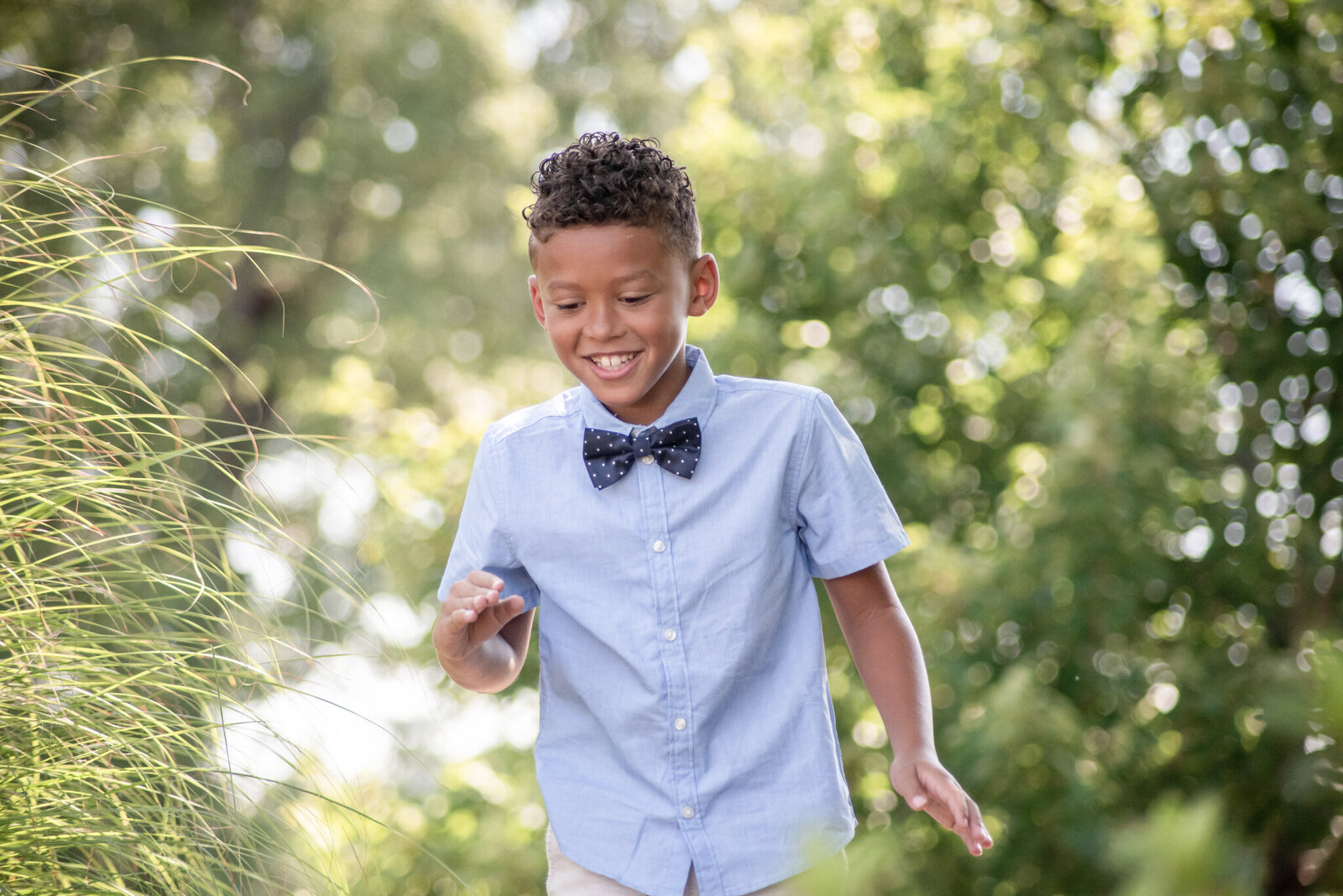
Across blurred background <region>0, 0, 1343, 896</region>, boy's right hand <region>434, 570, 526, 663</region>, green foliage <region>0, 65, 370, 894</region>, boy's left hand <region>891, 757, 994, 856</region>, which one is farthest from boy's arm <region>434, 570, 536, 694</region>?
blurred background <region>0, 0, 1343, 896</region>

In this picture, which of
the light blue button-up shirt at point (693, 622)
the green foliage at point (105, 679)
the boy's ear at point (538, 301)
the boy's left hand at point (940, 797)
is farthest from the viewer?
the boy's ear at point (538, 301)

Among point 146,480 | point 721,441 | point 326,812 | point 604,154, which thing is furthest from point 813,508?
point 146,480

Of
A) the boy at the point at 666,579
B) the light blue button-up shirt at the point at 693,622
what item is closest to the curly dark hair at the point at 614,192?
the boy at the point at 666,579

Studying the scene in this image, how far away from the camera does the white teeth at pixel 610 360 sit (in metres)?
1.60

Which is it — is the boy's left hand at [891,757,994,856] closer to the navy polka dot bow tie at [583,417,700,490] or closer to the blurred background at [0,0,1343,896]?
the navy polka dot bow tie at [583,417,700,490]

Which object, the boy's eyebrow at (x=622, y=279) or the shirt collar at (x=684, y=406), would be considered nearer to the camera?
the boy's eyebrow at (x=622, y=279)

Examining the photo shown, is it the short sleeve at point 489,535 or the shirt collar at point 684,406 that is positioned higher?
the shirt collar at point 684,406

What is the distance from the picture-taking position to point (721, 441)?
1661 mm

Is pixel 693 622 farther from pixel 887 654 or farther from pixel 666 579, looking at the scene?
pixel 887 654

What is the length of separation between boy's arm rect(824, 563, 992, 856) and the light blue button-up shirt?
6cm

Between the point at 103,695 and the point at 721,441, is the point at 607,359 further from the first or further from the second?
the point at 103,695

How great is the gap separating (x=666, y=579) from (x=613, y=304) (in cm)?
36

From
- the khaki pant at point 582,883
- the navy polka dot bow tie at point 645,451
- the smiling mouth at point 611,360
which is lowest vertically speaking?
the khaki pant at point 582,883

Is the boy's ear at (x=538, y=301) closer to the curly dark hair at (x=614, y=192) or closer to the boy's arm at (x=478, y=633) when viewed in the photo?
the curly dark hair at (x=614, y=192)
